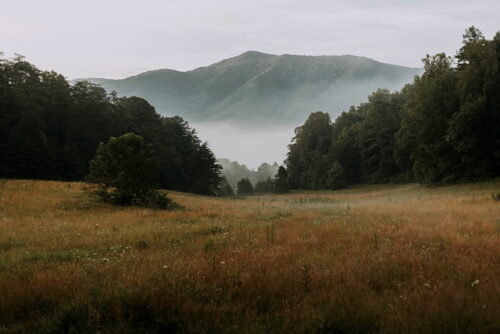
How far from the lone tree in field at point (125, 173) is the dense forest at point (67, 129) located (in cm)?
3128

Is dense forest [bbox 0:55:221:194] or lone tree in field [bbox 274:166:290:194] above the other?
dense forest [bbox 0:55:221:194]

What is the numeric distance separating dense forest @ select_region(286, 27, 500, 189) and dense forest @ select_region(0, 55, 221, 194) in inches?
1375

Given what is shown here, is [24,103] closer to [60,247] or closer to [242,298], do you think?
[60,247]

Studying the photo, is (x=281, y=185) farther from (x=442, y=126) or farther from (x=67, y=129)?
(x=67, y=129)

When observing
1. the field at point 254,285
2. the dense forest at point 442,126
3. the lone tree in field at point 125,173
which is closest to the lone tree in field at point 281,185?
the dense forest at point 442,126

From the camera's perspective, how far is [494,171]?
39.5 metres

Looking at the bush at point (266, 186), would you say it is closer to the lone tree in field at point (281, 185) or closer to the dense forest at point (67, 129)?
the lone tree in field at point (281, 185)

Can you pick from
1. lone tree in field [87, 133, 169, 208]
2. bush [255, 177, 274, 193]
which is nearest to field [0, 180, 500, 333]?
lone tree in field [87, 133, 169, 208]

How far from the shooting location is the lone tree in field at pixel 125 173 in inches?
826

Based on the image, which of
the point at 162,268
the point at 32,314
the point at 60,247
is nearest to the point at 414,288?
the point at 162,268

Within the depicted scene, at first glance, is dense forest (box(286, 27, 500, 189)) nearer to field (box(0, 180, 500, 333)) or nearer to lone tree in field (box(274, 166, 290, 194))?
lone tree in field (box(274, 166, 290, 194))

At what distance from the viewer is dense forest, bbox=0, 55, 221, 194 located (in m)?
45.8

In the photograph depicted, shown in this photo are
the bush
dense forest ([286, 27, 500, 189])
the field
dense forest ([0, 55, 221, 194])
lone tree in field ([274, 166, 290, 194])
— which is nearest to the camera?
the field

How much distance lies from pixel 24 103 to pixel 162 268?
51.7 m
